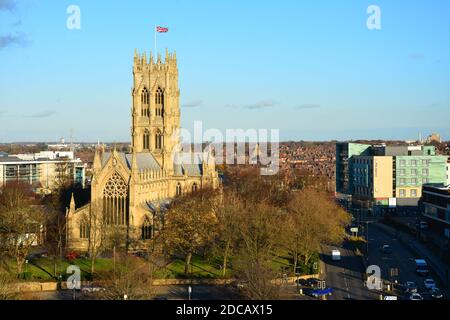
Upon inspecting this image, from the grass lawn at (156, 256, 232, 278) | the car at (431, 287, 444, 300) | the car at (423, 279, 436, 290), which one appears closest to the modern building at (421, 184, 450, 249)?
the car at (423, 279, 436, 290)

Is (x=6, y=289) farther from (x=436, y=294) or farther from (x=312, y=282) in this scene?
(x=436, y=294)

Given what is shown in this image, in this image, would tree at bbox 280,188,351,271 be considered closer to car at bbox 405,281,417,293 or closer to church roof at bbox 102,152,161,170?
car at bbox 405,281,417,293

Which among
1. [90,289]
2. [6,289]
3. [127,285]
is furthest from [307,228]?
→ [6,289]

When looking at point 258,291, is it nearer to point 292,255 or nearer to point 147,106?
point 292,255

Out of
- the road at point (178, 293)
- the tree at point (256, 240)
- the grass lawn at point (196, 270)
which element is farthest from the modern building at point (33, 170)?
the road at point (178, 293)

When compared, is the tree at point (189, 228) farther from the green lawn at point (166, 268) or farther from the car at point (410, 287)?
the car at point (410, 287)
